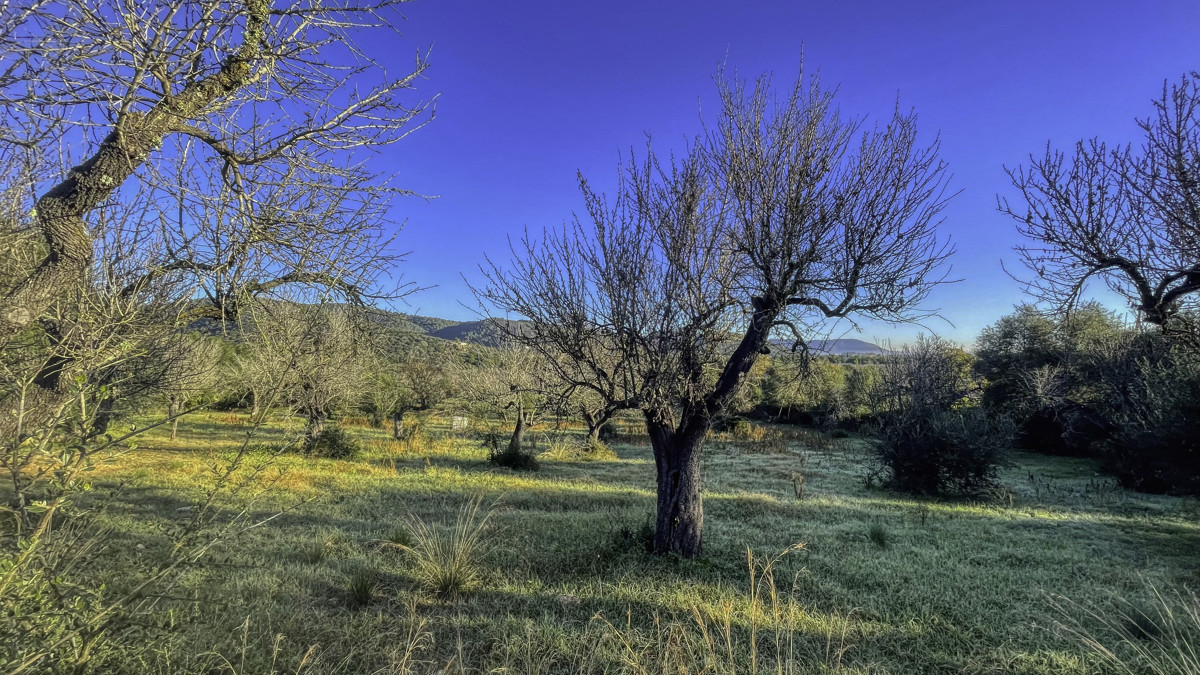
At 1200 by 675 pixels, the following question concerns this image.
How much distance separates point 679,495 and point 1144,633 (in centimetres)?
419

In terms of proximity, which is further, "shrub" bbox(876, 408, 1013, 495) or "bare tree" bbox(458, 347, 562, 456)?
"bare tree" bbox(458, 347, 562, 456)

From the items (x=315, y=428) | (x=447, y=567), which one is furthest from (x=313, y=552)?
(x=315, y=428)

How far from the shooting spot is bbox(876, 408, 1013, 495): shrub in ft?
38.7

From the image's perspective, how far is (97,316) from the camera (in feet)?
8.40

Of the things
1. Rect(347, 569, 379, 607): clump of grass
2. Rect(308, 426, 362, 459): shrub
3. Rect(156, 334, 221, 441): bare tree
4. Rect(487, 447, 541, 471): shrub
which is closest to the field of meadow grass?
Rect(347, 569, 379, 607): clump of grass

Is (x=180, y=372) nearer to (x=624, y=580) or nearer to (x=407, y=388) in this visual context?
(x=624, y=580)

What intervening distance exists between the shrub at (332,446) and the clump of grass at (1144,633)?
1627 cm

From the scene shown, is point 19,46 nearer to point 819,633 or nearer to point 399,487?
point 819,633

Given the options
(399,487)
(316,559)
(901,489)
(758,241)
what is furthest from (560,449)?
(758,241)

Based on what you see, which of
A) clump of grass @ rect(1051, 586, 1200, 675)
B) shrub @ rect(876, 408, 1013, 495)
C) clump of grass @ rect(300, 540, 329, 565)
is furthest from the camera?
shrub @ rect(876, 408, 1013, 495)

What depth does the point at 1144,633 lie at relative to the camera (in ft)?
14.1

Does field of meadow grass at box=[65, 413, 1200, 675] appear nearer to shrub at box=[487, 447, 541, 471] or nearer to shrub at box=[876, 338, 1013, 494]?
shrub at box=[876, 338, 1013, 494]

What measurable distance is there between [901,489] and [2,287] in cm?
1553

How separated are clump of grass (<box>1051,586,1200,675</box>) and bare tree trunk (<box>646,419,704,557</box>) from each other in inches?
125
